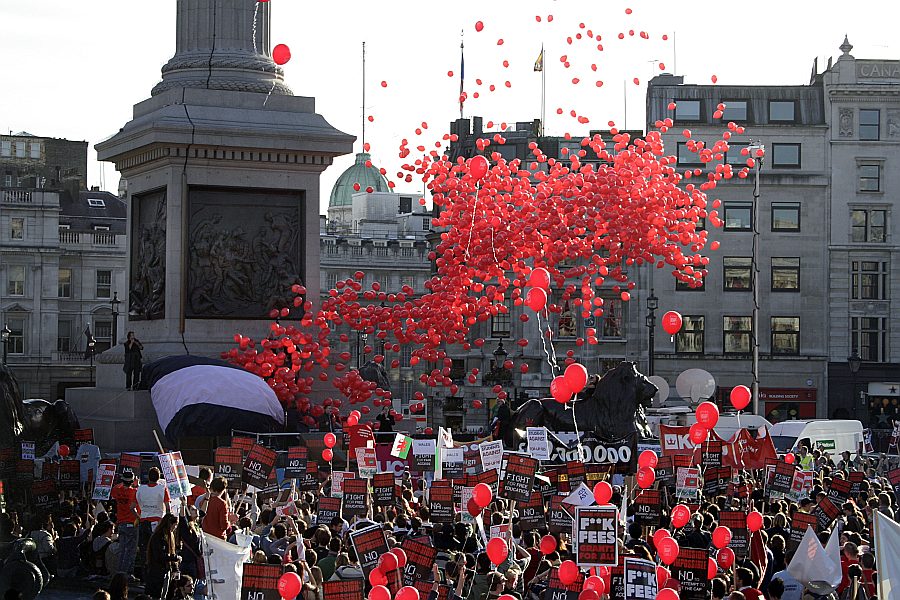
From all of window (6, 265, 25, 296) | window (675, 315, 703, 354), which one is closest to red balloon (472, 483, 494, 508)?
window (675, 315, 703, 354)

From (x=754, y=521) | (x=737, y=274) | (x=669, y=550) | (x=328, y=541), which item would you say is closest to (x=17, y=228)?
(x=737, y=274)

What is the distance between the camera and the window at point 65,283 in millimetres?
87562

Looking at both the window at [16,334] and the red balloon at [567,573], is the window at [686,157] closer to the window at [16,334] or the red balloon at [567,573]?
the window at [16,334]

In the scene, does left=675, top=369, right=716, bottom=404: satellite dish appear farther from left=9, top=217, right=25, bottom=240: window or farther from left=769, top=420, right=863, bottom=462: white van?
left=9, top=217, right=25, bottom=240: window

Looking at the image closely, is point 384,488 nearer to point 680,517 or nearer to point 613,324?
point 680,517

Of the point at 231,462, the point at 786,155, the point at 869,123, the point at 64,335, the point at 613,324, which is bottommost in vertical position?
the point at 231,462

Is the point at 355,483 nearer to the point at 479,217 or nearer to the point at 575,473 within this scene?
the point at 575,473

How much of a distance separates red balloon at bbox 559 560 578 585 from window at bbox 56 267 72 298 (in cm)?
7718

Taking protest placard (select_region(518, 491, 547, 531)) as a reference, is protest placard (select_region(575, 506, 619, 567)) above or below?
above

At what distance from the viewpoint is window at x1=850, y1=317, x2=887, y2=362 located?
6819 cm

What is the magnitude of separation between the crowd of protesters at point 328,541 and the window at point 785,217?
4738 cm

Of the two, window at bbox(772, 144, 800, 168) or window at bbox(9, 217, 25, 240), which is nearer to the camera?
window at bbox(772, 144, 800, 168)

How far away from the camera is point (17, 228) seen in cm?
8569

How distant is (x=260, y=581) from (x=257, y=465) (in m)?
8.16
